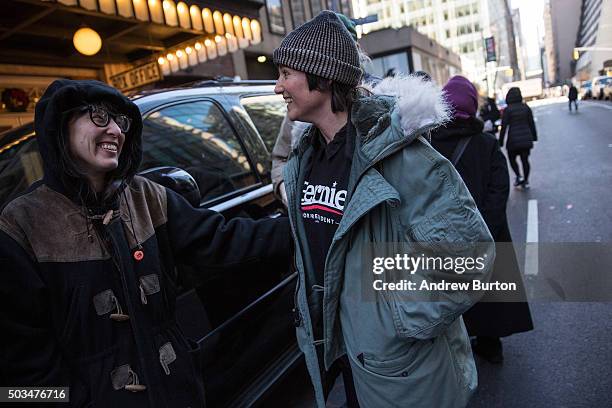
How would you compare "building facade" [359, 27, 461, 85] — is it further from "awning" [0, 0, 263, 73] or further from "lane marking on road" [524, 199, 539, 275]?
"lane marking on road" [524, 199, 539, 275]

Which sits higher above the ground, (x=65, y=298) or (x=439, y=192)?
(x=439, y=192)

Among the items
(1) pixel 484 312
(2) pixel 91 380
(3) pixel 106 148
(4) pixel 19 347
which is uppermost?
(3) pixel 106 148

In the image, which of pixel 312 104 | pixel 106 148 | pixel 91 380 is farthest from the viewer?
pixel 312 104

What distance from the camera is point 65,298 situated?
1.43m

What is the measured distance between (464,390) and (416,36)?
1339 inches

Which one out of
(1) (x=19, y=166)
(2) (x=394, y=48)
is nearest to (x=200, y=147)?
(1) (x=19, y=166)

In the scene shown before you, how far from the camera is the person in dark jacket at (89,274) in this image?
4.46 feet

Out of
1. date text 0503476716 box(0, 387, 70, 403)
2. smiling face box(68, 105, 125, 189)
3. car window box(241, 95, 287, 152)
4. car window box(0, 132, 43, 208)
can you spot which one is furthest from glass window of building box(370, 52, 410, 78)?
date text 0503476716 box(0, 387, 70, 403)

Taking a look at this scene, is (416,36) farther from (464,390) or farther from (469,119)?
(464,390)

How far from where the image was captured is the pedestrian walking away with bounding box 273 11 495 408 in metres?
1.48

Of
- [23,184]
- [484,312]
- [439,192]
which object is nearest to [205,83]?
[23,184]

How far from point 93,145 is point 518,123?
8334 mm

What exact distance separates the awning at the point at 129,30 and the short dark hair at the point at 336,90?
5541 mm

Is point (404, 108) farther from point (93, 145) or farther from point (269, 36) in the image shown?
point (269, 36)
